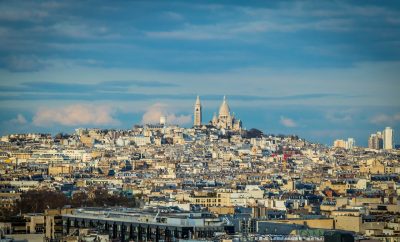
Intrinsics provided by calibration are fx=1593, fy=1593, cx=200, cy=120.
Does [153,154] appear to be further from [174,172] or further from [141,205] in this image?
[141,205]

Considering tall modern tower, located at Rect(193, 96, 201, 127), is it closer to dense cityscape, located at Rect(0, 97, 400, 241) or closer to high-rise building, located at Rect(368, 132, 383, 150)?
dense cityscape, located at Rect(0, 97, 400, 241)

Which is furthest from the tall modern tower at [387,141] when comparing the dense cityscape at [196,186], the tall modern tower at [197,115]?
the tall modern tower at [197,115]

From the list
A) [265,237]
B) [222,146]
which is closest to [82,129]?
[222,146]

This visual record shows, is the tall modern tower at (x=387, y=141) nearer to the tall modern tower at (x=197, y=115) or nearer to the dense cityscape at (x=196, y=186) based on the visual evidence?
the dense cityscape at (x=196, y=186)

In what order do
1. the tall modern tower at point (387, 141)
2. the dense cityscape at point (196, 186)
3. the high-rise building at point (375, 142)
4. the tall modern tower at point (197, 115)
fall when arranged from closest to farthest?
the dense cityscape at point (196, 186) → the tall modern tower at point (387, 141) → the high-rise building at point (375, 142) → the tall modern tower at point (197, 115)

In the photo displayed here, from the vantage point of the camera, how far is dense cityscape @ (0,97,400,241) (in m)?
36.2

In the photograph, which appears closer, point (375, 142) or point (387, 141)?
point (387, 141)

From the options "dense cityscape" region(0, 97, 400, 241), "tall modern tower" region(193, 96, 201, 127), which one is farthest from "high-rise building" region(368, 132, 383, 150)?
"tall modern tower" region(193, 96, 201, 127)

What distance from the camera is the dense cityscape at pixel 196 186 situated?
3625 cm

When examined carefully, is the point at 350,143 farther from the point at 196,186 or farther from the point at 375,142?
the point at 196,186

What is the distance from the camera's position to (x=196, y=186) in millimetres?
66562

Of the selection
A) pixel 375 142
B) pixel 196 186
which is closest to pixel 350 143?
pixel 375 142

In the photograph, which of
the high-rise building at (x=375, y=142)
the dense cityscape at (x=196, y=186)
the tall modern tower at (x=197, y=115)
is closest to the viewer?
the dense cityscape at (x=196, y=186)

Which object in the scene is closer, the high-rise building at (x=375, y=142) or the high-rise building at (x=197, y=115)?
the high-rise building at (x=375, y=142)
